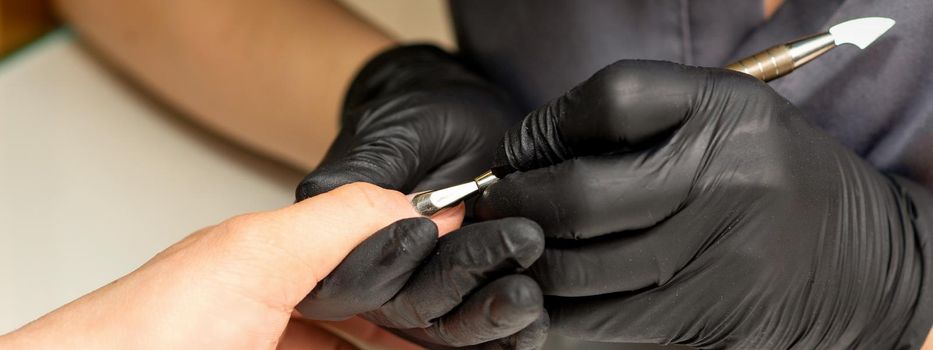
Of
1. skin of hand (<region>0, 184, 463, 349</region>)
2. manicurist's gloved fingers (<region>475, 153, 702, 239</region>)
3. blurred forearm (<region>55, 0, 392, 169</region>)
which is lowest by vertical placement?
blurred forearm (<region>55, 0, 392, 169</region>)

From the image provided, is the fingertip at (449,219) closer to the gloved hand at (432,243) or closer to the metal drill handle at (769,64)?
the gloved hand at (432,243)

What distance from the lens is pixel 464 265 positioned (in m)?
0.49

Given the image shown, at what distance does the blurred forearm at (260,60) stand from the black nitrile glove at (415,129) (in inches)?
7.1

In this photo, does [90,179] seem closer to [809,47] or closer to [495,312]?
[495,312]

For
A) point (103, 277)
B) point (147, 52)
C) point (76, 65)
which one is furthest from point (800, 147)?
point (76, 65)

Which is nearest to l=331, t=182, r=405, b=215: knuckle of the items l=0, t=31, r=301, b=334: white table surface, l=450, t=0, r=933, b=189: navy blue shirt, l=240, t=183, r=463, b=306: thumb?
l=240, t=183, r=463, b=306: thumb

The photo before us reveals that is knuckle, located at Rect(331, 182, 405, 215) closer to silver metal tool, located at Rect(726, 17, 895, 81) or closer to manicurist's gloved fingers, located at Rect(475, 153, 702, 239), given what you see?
manicurist's gloved fingers, located at Rect(475, 153, 702, 239)

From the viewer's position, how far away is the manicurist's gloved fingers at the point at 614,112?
49 cm

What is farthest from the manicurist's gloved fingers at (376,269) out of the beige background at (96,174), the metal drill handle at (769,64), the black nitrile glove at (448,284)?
the beige background at (96,174)

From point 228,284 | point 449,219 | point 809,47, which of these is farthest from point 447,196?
point 809,47

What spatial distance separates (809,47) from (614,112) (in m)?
0.15

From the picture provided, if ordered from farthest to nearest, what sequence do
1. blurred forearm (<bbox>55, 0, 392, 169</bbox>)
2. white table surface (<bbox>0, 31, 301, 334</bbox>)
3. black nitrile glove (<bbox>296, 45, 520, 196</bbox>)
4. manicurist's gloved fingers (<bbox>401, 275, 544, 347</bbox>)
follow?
blurred forearm (<bbox>55, 0, 392, 169</bbox>), white table surface (<bbox>0, 31, 301, 334</bbox>), black nitrile glove (<bbox>296, 45, 520, 196</bbox>), manicurist's gloved fingers (<bbox>401, 275, 544, 347</bbox>)

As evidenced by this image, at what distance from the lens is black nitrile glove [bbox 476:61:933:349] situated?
0.50 metres

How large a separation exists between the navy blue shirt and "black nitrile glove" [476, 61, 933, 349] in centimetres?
9
